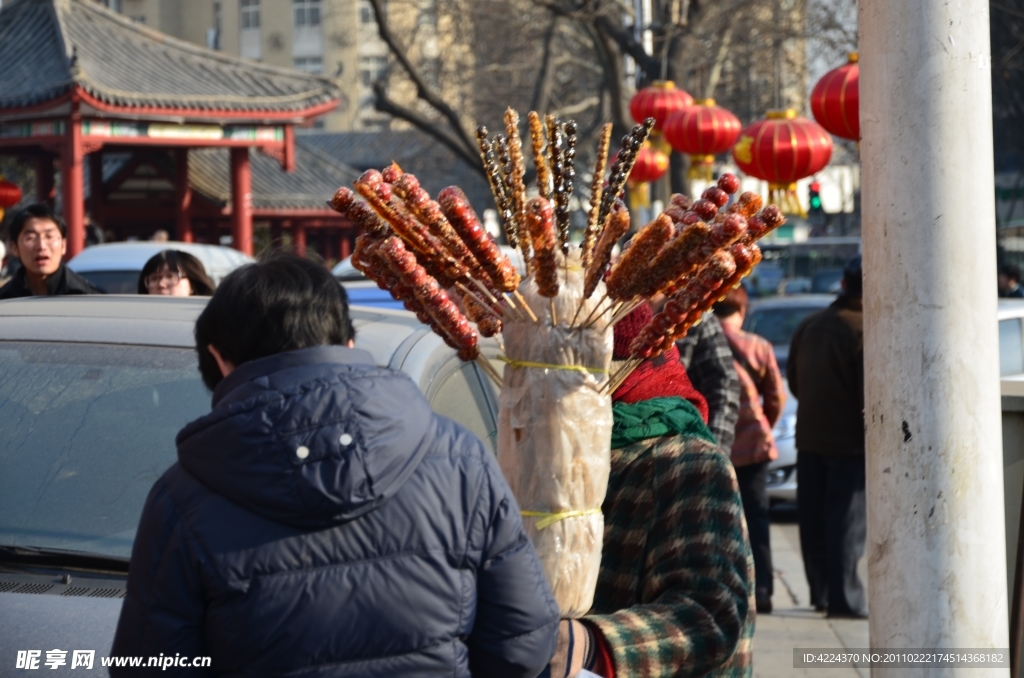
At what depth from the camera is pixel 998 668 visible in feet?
8.42

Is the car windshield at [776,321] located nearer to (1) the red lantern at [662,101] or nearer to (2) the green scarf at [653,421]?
(1) the red lantern at [662,101]

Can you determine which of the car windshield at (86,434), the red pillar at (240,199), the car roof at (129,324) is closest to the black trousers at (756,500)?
the car roof at (129,324)

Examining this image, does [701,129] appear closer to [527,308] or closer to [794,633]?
[794,633]

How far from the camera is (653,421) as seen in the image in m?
2.22

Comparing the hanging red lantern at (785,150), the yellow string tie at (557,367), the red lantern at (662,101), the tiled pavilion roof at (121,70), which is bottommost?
the yellow string tie at (557,367)

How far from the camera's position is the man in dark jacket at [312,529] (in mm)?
1556

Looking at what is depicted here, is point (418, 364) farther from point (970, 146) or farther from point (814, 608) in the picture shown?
point (814, 608)

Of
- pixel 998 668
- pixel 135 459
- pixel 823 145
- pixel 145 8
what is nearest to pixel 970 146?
pixel 998 668

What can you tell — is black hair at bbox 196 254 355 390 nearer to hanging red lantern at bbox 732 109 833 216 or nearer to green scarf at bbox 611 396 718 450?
green scarf at bbox 611 396 718 450

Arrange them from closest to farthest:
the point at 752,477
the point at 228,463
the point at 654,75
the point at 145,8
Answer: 1. the point at 228,463
2. the point at 752,477
3. the point at 654,75
4. the point at 145,8

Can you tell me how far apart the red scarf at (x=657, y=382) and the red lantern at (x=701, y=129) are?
8.87 m

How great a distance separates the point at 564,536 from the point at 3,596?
1216 mm

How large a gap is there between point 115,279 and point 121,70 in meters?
10.6

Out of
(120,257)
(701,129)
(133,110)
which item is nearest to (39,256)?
(120,257)
